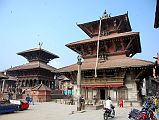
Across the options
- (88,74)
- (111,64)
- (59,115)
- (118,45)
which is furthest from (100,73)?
(59,115)

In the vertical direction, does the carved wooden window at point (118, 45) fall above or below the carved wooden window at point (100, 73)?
above

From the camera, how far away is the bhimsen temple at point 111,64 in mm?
23859

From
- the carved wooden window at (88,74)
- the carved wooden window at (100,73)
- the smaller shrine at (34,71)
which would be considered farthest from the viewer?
the smaller shrine at (34,71)

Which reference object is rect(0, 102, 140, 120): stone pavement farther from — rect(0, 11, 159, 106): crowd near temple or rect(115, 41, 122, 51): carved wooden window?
rect(115, 41, 122, 51): carved wooden window

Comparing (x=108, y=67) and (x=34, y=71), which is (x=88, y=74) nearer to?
(x=108, y=67)

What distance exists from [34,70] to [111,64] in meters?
23.5

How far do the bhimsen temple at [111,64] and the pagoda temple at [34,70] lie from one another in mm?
15523

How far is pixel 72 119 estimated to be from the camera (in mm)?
11758

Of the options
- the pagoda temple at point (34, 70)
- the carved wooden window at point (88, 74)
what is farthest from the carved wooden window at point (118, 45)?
the pagoda temple at point (34, 70)

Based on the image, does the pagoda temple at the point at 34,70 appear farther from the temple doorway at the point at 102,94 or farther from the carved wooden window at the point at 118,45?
the carved wooden window at the point at 118,45

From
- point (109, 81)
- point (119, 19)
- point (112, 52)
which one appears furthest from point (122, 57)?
point (119, 19)

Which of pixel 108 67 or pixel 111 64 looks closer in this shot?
pixel 108 67

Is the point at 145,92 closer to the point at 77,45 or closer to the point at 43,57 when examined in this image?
the point at 43,57

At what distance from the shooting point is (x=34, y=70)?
141 feet
